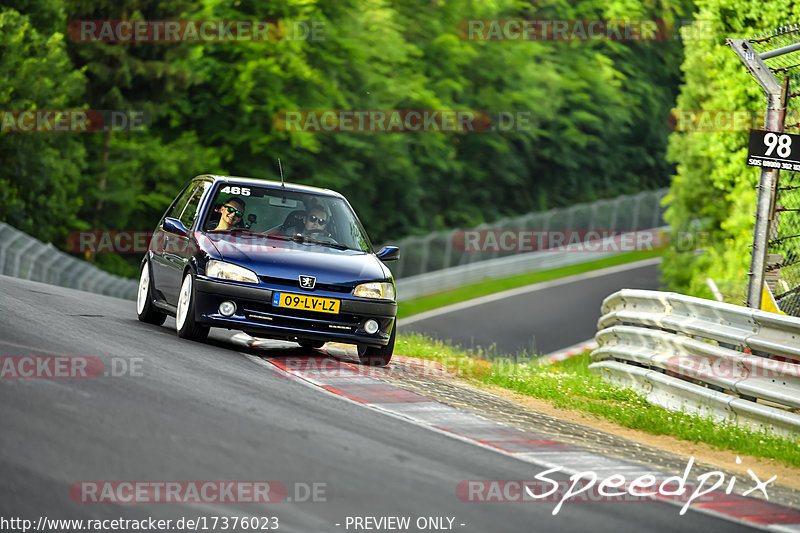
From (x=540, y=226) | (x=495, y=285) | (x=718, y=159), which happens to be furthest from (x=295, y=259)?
(x=540, y=226)

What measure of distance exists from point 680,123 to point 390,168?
2187 centimetres

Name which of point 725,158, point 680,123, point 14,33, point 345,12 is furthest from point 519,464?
point 345,12

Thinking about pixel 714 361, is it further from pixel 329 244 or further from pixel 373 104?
pixel 373 104

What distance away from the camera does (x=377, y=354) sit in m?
11.1

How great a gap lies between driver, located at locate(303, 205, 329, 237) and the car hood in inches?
13.3

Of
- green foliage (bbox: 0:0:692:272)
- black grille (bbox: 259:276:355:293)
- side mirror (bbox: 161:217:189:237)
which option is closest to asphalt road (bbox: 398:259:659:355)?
green foliage (bbox: 0:0:692:272)

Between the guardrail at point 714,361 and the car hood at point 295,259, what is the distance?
272 cm

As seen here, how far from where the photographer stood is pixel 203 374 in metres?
8.43

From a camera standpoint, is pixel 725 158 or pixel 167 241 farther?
pixel 725 158

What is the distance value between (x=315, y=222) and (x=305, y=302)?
4.94ft

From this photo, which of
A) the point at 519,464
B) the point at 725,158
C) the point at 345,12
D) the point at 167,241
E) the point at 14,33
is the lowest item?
the point at 519,464

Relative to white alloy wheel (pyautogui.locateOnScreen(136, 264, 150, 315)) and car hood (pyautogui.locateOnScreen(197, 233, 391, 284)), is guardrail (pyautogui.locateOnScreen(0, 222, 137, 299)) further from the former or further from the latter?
car hood (pyautogui.locateOnScreen(197, 233, 391, 284))

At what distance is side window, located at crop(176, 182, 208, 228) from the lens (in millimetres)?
11624

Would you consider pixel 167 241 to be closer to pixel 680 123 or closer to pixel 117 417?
pixel 117 417
